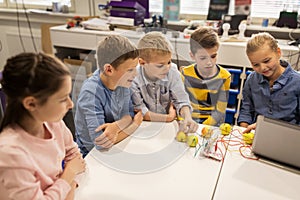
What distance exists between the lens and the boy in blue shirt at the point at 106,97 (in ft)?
3.77

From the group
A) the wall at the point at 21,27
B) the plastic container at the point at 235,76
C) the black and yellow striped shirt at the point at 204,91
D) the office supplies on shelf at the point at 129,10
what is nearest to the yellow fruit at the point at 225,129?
the black and yellow striped shirt at the point at 204,91

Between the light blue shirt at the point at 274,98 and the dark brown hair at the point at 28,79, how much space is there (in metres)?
1.16

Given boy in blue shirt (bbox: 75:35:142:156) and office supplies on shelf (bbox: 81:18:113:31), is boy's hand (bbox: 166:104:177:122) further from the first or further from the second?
office supplies on shelf (bbox: 81:18:113:31)

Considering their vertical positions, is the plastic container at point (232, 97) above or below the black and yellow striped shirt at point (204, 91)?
below

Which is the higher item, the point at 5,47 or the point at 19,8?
the point at 19,8

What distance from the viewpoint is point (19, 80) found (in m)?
0.63

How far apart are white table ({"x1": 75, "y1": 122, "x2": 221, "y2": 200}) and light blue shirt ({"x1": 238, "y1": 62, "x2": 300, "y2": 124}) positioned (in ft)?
1.97

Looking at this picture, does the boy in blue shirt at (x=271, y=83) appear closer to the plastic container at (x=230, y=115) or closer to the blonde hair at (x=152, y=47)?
the blonde hair at (x=152, y=47)

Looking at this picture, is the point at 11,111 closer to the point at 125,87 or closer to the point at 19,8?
the point at 125,87

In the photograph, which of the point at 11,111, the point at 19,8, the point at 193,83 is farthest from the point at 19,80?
the point at 19,8

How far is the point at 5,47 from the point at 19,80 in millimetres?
3450

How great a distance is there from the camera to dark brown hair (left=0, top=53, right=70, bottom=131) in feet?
2.08

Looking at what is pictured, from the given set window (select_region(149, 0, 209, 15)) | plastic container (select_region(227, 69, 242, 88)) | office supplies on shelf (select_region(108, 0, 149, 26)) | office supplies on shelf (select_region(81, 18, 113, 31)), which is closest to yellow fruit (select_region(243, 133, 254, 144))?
plastic container (select_region(227, 69, 242, 88))

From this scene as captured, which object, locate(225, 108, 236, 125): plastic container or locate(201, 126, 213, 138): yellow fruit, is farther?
locate(225, 108, 236, 125): plastic container
